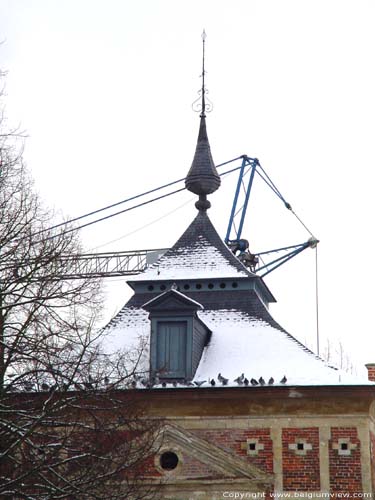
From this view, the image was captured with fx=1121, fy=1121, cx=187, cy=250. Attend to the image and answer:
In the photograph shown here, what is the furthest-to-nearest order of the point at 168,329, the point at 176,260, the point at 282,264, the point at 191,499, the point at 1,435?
the point at 282,264
the point at 176,260
the point at 168,329
the point at 191,499
the point at 1,435

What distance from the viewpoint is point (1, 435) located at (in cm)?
1850

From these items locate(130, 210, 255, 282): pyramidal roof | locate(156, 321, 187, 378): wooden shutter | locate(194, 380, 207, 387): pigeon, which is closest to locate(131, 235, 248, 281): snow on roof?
locate(130, 210, 255, 282): pyramidal roof

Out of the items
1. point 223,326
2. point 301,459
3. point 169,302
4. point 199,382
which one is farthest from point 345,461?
point 169,302

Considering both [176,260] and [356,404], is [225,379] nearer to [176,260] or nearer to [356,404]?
[356,404]

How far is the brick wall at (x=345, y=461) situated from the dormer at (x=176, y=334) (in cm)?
399

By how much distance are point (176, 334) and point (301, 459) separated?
4.73m

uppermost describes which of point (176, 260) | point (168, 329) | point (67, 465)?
point (176, 260)

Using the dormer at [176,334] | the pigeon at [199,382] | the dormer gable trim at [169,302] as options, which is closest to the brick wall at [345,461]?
the pigeon at [199,382]

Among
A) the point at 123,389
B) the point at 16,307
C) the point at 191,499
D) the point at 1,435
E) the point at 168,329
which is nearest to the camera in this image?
the point at 1,435

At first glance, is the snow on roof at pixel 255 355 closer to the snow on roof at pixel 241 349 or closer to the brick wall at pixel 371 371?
the snow on roof at pixel 241 349

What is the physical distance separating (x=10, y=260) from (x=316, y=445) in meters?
10.5

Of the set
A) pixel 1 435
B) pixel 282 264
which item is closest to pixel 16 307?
pixel 1 435

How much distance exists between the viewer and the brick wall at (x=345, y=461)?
2661 centimetres

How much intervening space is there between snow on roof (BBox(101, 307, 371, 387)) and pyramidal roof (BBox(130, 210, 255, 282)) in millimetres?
1148
